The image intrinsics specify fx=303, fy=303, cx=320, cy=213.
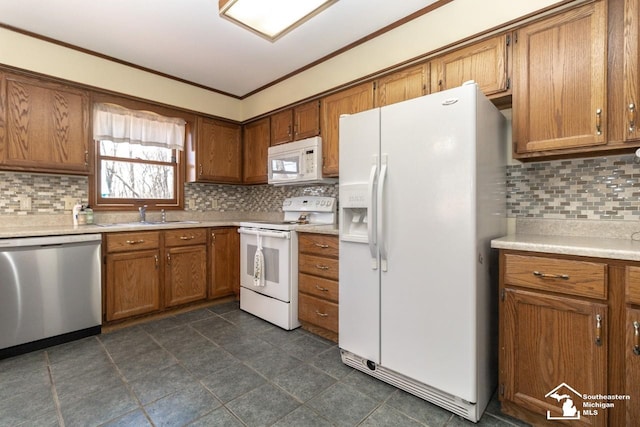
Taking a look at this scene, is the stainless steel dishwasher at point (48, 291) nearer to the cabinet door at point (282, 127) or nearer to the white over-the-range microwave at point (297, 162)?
the white over-the-range microwave at point (297, 162)

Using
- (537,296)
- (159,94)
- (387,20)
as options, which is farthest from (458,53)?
(159,94)

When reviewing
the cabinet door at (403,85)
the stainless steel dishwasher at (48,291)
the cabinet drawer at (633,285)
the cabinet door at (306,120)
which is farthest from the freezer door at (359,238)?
the stainless steel dishwasher at (48,291)

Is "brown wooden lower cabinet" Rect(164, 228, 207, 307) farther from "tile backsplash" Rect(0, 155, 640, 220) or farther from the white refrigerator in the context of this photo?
the white refrigerator

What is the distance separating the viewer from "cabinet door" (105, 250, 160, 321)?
263cm

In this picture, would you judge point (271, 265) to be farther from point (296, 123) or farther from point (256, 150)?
point (256, 150)

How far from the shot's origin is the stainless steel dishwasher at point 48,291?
216 cm

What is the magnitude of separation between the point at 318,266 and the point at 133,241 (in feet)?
5.55

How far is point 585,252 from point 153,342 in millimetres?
2847

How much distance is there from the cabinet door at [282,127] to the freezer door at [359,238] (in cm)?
134

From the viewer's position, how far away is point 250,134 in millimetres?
3875

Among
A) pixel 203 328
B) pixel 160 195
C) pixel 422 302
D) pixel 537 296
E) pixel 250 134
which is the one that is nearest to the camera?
pixel 537 296

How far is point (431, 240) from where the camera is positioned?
163 centimetres

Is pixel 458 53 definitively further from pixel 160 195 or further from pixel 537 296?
pixel 160 195

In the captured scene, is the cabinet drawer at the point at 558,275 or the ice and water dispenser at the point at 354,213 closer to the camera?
the cabinet drawer at the point at 558,275
